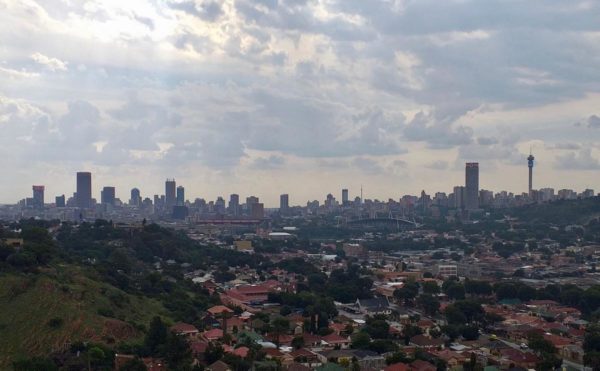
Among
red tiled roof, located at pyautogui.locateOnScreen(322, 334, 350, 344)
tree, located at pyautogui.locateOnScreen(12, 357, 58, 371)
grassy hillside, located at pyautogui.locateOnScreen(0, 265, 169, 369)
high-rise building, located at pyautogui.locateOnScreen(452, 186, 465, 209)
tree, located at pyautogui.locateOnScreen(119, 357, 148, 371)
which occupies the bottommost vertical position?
red tiled roof, located at pyautogui.locateOnScreen(322, 334, 350, 344)

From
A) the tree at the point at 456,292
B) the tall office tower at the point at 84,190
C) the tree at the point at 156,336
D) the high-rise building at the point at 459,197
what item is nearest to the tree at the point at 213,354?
the tree at the point at 156,336

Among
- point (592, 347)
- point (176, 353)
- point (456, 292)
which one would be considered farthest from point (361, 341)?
point (456, 292)

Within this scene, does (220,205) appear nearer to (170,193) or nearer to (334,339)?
(170,193)

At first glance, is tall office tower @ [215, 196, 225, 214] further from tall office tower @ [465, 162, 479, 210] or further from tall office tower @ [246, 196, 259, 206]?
tall office tower @ [465, 162, 479, 210]

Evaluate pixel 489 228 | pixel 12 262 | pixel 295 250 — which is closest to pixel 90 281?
pixel 12 262

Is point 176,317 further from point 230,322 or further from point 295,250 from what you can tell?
point 295,250

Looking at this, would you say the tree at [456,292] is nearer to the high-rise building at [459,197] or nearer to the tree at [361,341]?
the tree at [361,341]

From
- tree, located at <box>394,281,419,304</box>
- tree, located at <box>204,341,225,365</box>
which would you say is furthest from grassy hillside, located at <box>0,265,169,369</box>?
tree, located at <box>394,281,419,304</box>
